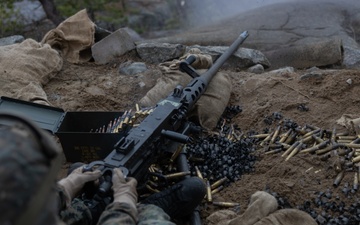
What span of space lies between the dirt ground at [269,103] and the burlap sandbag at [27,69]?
19 centimetres

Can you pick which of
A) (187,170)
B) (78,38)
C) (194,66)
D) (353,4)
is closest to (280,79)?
(194,66)

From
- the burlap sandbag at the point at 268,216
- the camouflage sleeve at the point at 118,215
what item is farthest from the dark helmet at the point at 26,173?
the burlap sandbag at the point at 268,216

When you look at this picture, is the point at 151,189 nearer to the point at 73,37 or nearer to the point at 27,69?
the point at 27,69

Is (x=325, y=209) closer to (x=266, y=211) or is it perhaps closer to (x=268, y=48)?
(x=266, y=211)

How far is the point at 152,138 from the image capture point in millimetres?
4277

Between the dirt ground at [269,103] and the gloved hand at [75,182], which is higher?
the gloved hand at [75,182]

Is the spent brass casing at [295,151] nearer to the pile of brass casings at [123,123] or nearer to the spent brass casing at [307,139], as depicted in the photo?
the spent brass casing at [307,139]

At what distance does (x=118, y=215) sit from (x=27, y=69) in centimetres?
392

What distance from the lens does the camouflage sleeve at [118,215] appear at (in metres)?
3.05

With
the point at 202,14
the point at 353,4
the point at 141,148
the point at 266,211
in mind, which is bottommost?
the point at 202,14

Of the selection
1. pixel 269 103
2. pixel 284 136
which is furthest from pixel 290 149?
pixel 269 103

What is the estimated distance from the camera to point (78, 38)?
297 inches

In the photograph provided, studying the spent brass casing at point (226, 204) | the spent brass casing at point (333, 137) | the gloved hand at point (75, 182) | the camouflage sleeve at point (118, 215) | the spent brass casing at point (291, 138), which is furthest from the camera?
the spent brass casing at point (291, 138)

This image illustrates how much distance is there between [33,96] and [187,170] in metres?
2.17
